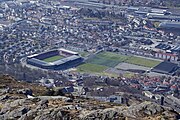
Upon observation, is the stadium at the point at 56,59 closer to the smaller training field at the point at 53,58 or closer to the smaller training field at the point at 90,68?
the smaller training field at the point at 53,58

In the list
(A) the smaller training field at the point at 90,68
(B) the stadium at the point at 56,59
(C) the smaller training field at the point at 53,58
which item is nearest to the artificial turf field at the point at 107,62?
(A) the smaller training field at the point at 90,68

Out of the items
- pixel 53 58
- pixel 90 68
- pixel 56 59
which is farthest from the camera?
pixel 53 58

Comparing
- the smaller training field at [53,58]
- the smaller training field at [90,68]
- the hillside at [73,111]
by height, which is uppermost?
the hillside at [73,111]

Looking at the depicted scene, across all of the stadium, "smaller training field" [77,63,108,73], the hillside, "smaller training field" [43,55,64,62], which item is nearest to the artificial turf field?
"smaller training field" [77,63,108,73]

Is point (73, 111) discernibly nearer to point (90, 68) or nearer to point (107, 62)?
point (90, 68)

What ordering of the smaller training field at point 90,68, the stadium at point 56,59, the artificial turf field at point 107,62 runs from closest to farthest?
the smaller training field at point 90,68 → the artificial turf field at point 107,62 → the stadium at point 56,59

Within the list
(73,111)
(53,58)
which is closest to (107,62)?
(53,58)

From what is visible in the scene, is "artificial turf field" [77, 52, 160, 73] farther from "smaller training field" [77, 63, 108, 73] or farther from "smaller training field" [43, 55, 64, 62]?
"smaller training field" [43, 55, 64, 62]
